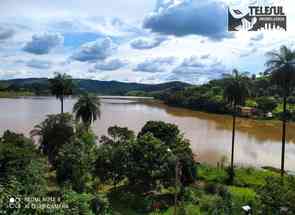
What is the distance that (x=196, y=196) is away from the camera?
1911 centimetres

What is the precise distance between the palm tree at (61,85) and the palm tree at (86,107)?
2.94 metres

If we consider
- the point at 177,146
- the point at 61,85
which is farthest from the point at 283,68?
the point at 61,85

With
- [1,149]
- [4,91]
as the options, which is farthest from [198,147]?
[4,91]

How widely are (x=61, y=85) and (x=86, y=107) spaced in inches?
183

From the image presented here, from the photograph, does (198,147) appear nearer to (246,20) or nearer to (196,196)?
(196,196)

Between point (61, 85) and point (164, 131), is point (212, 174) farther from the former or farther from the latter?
point (61, 85)

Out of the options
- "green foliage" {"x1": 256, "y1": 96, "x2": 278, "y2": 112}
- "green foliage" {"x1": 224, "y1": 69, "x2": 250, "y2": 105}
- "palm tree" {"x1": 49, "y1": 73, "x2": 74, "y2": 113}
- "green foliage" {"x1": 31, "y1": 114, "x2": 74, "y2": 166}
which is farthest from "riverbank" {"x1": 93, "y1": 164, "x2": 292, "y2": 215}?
"green foliage" {"x1": 256, "y1": 96, "x2": 278, "y2": 112}

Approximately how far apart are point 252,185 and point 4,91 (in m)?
150

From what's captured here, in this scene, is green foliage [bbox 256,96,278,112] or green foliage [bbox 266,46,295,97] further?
green foliage [bbox 256,96,278,112]

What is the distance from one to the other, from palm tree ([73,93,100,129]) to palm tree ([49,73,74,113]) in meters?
2.94

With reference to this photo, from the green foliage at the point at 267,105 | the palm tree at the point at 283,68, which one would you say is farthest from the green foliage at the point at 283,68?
the green foliage at the point at 267,105

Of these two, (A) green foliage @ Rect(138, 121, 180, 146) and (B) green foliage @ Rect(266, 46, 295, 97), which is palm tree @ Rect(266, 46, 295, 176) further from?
(A) green foliage @ Rect(138, 121, 180, 146)

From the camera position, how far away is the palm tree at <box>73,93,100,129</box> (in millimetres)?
31703

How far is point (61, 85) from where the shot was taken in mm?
34281
